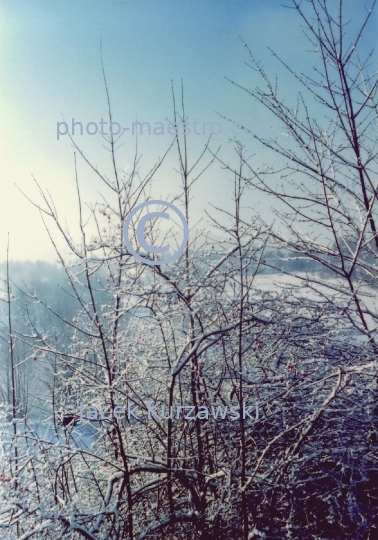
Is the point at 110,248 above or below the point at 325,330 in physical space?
above

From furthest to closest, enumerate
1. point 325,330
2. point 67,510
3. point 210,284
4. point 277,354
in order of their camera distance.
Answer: point 277,354 → point 325,330 → point 210,284 → point 67,510

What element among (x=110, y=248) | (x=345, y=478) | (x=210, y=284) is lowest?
(x=345, y=478)

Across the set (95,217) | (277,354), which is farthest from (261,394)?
(95,217)

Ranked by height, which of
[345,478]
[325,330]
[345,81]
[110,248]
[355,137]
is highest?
[345,81]

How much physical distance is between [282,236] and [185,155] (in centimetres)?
111

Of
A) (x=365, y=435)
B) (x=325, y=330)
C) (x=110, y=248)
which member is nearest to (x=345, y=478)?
(x=365, y=435)

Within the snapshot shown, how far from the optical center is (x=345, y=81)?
2.78 metres

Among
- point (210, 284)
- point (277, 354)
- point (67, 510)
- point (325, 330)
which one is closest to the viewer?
point (67, 510)

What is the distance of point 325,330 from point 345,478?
1.11 m

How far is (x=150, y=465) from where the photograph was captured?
309 cm

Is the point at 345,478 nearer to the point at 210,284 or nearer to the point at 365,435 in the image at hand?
the point at 365,435

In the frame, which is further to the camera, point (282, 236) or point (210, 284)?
point (282, 236)

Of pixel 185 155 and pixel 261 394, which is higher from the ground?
pixel 185 155

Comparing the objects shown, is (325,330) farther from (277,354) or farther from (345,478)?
(345,478)
